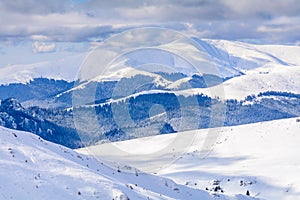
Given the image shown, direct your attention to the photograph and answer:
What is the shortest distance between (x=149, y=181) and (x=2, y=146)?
17.5 meters

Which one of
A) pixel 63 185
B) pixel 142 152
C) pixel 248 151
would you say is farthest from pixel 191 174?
pixel 63 185

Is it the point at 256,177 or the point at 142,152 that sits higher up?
the point at 142,152

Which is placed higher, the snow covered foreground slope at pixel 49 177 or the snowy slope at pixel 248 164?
the snowy slope at pixel 248 164

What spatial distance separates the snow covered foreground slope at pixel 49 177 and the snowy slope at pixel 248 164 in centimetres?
3103

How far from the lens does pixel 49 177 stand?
137 ft

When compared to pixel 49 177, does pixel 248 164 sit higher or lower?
higher

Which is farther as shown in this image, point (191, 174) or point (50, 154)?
point (191, 174)

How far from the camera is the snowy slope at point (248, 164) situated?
345 feet

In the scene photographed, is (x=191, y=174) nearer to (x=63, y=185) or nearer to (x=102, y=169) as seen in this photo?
(x=102, y=169)

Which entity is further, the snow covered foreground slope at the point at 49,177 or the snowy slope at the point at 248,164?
the snowy slope at the point at 248,164

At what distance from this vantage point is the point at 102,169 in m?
55.0

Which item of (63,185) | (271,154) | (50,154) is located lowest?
(63,185)

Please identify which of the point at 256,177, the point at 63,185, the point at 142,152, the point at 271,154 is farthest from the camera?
the point at 142,152

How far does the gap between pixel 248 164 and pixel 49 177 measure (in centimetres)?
10757
